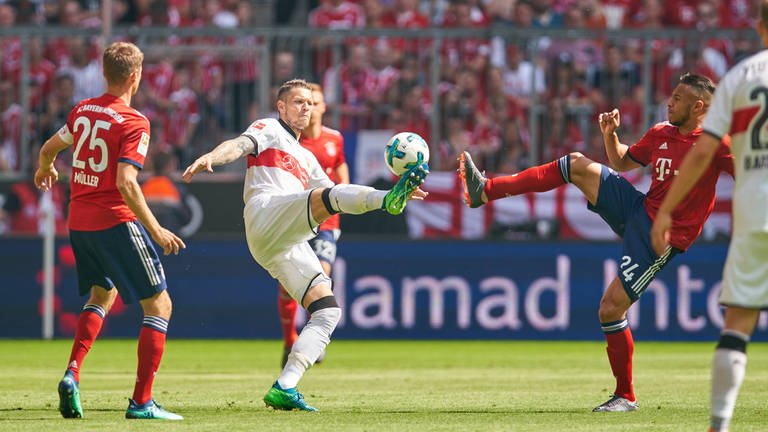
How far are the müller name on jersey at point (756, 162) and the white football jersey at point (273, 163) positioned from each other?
352 centimetres

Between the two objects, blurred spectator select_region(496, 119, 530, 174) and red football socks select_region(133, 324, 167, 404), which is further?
blurred spectator select_region(496, 119, 530, 174)

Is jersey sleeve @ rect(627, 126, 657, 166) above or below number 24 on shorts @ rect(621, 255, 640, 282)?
above

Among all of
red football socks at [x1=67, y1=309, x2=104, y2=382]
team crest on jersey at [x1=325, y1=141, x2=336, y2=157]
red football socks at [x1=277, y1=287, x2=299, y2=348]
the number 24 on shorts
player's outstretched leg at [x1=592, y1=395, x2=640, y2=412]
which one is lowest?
red football socks at [x1=277, y1=287, x2=299, y2=348]

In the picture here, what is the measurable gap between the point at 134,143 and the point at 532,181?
2.94 meters

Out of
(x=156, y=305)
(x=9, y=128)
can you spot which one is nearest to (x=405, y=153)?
(x=156, y=305)

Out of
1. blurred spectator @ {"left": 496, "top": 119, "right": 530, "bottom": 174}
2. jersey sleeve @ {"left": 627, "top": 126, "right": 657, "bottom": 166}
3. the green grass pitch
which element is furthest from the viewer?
blurred spectator @ {"left": 496, "top": 119, "right": 530, "bottom": 174}

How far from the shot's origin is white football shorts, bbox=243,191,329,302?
882 cm

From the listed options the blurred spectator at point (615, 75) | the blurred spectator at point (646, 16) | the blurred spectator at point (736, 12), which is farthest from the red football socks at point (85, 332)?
the blurred spectator at point (736, 12)

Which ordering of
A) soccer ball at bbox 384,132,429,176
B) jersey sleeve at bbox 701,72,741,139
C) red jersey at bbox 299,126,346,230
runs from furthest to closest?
red jersey at bbox 299,126,346,230 < soccer ball at bbox 384,132,429,176 < jersey sleeve at bbox 701,72,741,139

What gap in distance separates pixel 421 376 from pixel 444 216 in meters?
5.65

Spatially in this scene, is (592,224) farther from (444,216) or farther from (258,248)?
(258,248)

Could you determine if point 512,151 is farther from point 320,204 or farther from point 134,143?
point 134,143

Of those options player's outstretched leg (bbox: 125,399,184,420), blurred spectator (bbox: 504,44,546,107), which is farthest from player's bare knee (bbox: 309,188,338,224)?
blurred spectator (bbox: 504,44,546,107)

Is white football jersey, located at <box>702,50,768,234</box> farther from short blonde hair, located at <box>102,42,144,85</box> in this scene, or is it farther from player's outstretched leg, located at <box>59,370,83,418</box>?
player's outstretched leg, located at <box>59,370,83,418</box>
